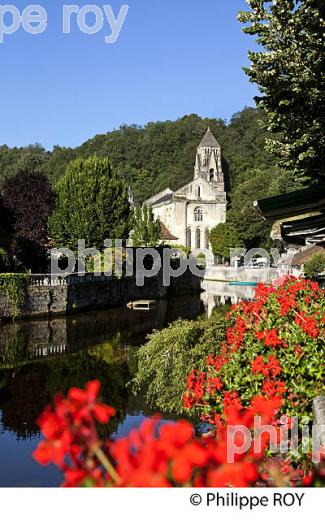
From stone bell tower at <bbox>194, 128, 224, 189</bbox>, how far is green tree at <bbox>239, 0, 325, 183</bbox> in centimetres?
6545

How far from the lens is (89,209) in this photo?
43719mm

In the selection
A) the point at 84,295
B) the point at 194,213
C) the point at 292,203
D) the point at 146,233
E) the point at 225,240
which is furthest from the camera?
the point at 194,213

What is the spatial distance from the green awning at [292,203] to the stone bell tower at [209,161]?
2869 inches

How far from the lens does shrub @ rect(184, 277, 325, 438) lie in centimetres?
593

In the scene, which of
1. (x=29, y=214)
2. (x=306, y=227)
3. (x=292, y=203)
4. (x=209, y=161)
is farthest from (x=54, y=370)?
(x=209, y=161)

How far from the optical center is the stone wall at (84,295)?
2900 cm

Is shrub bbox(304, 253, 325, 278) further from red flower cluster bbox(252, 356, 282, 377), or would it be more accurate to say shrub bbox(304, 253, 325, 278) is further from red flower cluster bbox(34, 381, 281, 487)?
red flower cluster bbox(34, 381, 281, 487)

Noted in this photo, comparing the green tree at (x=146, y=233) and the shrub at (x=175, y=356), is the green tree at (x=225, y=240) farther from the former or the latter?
the shrub at (x=175, y=356)

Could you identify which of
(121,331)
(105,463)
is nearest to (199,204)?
(121,331)

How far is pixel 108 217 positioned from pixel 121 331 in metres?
19.9

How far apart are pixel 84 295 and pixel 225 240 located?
116 feet

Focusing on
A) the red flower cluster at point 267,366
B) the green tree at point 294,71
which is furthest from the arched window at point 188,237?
the red flower cluster at point 267,366

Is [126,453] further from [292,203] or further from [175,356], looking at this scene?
[175,356]

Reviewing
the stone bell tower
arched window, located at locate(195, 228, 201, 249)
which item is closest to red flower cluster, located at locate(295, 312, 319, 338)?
arched window, located at locate(195, 228, 201, 249)
